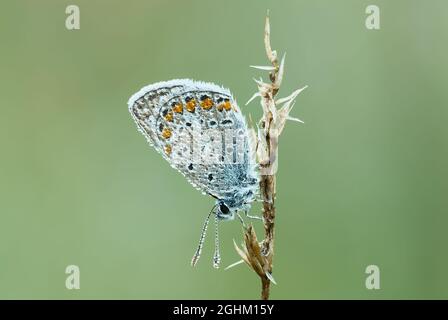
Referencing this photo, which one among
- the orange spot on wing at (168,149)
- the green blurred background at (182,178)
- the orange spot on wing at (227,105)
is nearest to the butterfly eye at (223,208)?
the orange spot on wing at (168,149)

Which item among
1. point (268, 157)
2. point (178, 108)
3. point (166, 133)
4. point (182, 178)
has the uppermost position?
point (178, 108)

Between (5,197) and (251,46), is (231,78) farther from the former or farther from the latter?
(5,197)

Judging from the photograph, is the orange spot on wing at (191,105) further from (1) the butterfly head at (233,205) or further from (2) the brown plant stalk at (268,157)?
(2) the brown plant stalk at (268,157)

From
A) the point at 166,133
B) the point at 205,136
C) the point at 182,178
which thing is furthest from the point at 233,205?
the point at 182,178

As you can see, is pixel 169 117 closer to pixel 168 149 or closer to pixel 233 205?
pixel 168 149

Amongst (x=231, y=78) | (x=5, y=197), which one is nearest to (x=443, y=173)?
(x=231, y=78)

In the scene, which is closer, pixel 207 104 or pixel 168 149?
pixel 207 104
